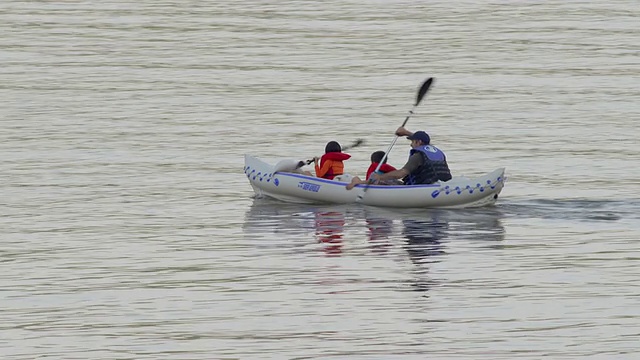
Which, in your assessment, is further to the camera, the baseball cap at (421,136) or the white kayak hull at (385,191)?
the baseball cap at (421,136)

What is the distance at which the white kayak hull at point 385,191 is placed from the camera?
2822 cm

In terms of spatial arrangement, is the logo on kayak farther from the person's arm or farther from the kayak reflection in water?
the kayak reflection in water

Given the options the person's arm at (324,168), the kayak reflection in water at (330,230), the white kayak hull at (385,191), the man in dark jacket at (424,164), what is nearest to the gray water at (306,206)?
the kayak reflection in water at (330,230)

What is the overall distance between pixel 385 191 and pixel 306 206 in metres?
1.79

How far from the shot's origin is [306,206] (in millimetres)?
29656

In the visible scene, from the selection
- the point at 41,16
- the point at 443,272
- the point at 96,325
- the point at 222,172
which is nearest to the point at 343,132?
the point at 222,172

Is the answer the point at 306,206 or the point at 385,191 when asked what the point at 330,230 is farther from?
the point at 306,206

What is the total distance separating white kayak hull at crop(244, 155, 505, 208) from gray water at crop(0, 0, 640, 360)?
0.29 meters

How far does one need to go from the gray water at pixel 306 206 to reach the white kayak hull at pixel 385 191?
290 millimetres

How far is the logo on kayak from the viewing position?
1161 inches

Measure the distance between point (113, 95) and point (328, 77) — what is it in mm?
7832

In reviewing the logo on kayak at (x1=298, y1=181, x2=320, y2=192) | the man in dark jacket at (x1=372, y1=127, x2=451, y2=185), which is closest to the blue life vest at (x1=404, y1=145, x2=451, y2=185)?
the man in dark jacket at (x1=372, y1=127, x2=451, y2=185)

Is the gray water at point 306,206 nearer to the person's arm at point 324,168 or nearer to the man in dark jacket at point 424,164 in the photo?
the man in dark jacket at point 424,164

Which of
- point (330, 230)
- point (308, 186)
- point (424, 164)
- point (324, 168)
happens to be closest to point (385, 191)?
point (424, 164)
